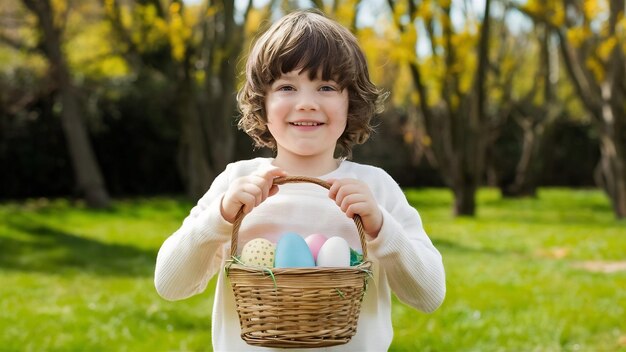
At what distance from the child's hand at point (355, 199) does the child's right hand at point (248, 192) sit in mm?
140

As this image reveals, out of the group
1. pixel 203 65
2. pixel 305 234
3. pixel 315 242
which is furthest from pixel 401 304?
pixel 203 65

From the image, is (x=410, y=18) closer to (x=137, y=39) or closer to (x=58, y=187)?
(x=137, y=39)

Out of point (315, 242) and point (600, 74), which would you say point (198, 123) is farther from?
point (315, 242)

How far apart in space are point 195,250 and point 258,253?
21 cm

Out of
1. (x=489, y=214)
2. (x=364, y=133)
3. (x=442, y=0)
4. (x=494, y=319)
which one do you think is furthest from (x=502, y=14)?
(x=364, y=133)

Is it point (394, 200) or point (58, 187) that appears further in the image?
point (58, 187)

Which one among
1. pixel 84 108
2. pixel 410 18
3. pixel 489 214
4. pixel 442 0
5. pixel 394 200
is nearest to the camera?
pixel 394 200

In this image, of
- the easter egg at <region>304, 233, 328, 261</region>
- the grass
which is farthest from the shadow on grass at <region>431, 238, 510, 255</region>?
the easter egg at <region>304, 233, 328, 261</region>

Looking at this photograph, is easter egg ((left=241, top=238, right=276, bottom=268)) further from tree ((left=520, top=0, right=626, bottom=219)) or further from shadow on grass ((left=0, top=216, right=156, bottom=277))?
tree ((left=520, top=0, right=626, bottom=219))

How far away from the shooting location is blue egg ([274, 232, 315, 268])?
1.88m

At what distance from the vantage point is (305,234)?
6.82 ft

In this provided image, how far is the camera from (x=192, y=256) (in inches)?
81.6

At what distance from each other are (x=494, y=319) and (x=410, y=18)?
714 cm

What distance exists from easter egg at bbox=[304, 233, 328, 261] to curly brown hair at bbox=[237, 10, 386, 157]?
1.27 feet
